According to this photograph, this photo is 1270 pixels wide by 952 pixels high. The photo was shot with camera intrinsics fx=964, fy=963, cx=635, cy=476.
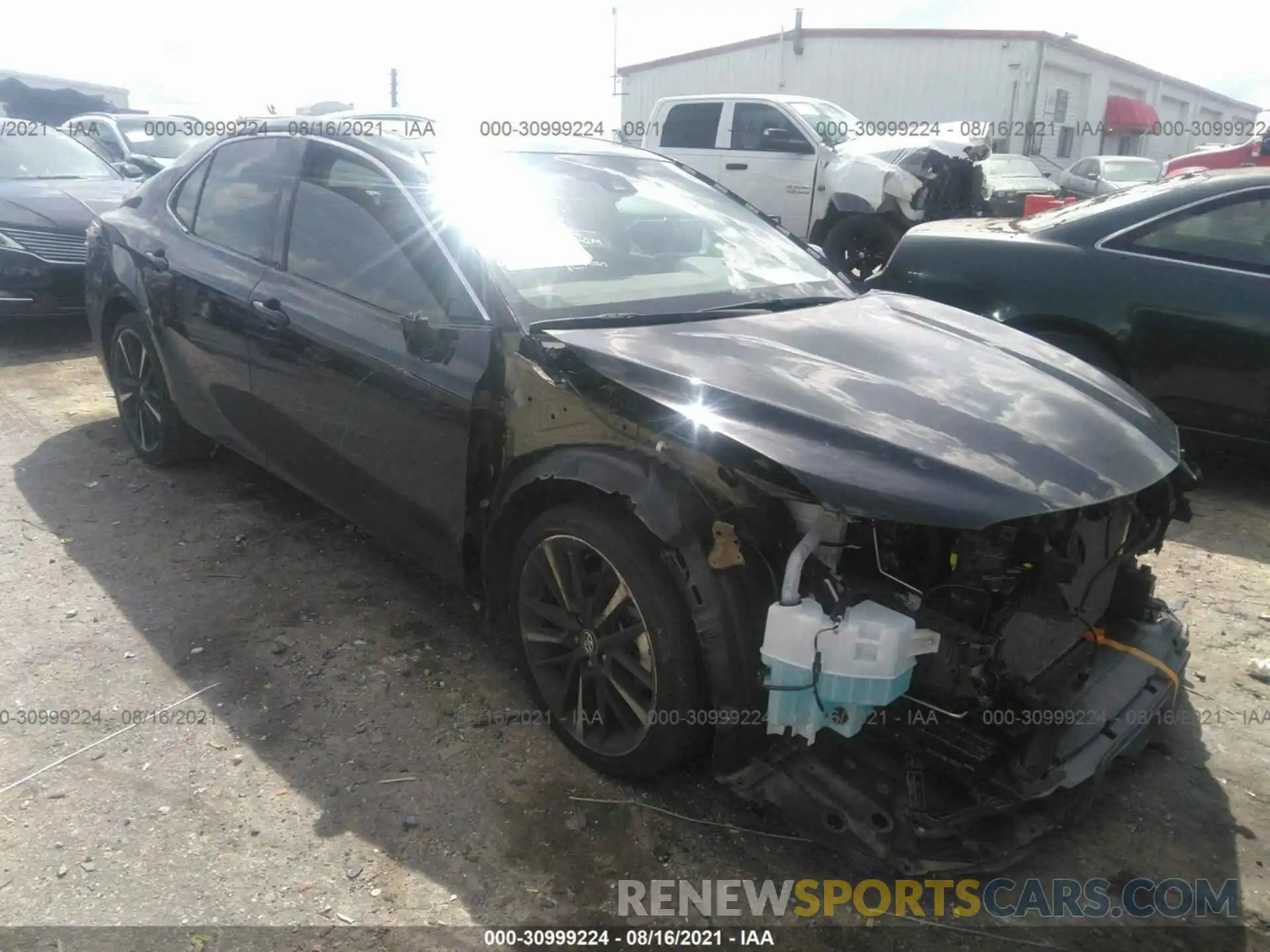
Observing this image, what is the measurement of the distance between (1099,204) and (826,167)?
594cm

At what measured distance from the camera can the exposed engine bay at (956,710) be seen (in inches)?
85.9

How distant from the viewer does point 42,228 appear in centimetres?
713

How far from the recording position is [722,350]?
263cm

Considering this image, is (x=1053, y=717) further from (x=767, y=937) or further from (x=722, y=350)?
(x=722, y=350)

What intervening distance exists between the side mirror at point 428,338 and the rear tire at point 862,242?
26.6 ft

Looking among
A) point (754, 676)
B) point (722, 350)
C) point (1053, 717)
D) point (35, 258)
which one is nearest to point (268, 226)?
point (722, 350)

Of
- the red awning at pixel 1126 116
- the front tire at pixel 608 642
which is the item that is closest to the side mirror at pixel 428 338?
the front tire at pixel 608 642

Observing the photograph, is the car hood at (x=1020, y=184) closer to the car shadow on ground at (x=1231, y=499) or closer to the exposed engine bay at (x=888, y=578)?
the car shadow on ground at (x=1231, y=499)

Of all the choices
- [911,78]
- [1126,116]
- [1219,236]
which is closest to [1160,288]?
[1219,236]

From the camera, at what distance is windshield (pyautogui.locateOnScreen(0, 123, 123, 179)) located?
8070 mm

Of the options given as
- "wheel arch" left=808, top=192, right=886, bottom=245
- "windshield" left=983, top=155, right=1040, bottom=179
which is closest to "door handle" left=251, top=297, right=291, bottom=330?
"wheel arch" left=808, top=192, right=886, bottom=245

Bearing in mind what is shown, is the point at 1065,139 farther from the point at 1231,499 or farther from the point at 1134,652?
the point at 1134,652

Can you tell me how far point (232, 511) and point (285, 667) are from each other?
58.3 inches

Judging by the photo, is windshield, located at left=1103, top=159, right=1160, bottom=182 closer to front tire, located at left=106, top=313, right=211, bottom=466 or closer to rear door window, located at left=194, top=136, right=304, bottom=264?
rear door window, located at left=194, top=136, right=304, bottom=264
